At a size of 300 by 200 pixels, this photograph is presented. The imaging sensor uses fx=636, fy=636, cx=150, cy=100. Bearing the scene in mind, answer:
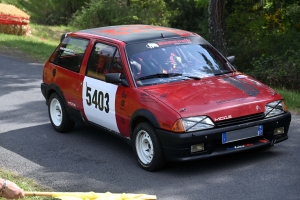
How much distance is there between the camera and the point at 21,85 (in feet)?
45.5

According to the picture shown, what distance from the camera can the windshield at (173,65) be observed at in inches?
320

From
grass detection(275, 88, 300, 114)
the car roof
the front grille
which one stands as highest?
the car roof

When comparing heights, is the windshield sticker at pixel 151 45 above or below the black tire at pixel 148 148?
above

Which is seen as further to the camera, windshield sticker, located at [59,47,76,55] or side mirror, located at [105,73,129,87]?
windshield sticker, located at [59,47,76,55]

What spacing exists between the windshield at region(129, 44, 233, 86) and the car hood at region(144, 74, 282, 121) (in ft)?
0.64

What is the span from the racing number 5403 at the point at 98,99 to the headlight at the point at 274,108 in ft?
6.88

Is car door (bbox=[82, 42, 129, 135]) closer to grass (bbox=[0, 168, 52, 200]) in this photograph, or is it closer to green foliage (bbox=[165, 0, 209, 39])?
grass (bbox=[0, 168, 52, 200])

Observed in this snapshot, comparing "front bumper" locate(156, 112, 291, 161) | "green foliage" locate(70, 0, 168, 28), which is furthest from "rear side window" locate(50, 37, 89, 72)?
"green foliage" locate(70, 0, 168, 28)

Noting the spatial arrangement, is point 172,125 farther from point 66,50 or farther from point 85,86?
point 66,50

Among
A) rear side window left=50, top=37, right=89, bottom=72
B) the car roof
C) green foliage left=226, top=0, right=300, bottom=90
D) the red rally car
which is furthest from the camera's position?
green foliage left=226, top=0, right=300, bottom=90

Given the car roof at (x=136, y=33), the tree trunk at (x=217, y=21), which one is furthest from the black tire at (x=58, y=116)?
the tree trunk at (x=217, y=21)

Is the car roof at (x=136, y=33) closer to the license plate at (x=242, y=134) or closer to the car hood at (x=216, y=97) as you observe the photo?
the car hood at (x=216, y=97)

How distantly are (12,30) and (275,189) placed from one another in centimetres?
2014

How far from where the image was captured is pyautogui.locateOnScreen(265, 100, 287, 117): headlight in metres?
7.67
